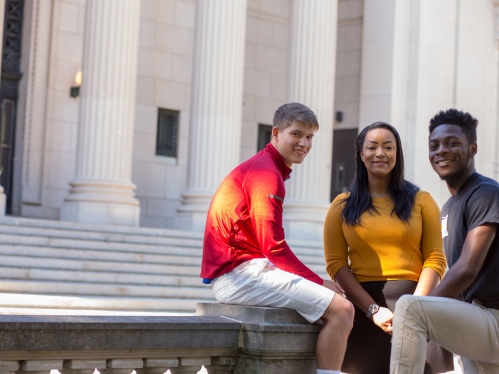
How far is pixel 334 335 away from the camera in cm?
521

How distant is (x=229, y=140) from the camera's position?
2108 cm

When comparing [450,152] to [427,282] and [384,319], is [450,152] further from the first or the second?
[384,319]

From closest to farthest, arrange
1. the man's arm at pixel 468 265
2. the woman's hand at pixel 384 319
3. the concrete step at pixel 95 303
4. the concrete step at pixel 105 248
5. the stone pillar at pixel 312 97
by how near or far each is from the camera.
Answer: the man's arm at pixel 468 265 → the woman's hand at pixel 384 319 → the concrete step at pixel 95 303 → the concrete step at pixel 105 248 → the stone pillar at pixel 312 97

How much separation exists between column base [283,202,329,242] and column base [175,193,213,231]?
→ 2248 mm

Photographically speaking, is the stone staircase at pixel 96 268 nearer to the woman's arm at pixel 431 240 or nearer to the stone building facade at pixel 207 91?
the stone building facade at pixel 207 91

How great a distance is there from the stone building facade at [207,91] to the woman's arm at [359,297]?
1400cm

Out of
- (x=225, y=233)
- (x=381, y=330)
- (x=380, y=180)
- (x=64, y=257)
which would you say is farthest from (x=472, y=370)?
(x=64, y=257)

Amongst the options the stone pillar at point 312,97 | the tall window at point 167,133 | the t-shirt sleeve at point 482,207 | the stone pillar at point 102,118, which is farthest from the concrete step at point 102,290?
the t-shirt sleeve at point 482,207

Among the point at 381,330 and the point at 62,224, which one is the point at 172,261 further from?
the point at 381,330

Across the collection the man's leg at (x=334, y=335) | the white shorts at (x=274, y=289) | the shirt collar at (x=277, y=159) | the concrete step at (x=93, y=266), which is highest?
the shirt collar at (x=277, y=159)

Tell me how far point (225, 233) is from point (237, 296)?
0.39 m

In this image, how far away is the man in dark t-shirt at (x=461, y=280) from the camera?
15.5ft

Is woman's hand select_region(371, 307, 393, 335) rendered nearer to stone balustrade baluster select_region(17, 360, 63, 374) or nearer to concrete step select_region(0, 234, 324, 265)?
stone balustrade baluster select_region(17, 360, 63, 374)

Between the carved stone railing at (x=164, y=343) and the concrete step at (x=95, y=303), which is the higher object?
the carved stone railing at (x=164, y=343)
